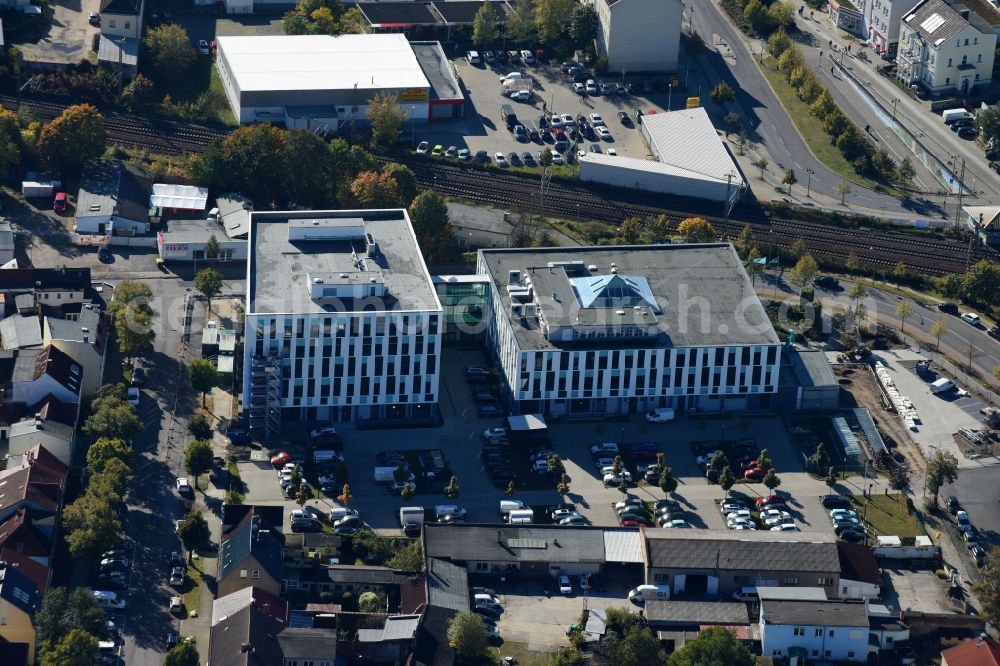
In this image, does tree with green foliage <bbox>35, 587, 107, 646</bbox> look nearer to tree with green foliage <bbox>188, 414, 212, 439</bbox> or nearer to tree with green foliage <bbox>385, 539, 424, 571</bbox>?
tree with green foliage <bbox>385, 539, 424, 571</bbox>

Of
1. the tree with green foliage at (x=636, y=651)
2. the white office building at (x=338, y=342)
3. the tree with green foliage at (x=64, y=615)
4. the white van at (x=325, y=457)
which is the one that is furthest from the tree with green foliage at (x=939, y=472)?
the tree with green foliage at (x=64, y=615)

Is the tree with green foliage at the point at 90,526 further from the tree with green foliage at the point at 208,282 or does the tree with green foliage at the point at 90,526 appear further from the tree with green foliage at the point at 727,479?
the tree with green foliage at the point at 727,479

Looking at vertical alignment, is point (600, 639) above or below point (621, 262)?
below

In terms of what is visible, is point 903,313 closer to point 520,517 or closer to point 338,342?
point 520,517

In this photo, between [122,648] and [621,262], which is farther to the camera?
[621,262]

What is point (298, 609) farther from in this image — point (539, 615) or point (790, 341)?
point (790, 341)

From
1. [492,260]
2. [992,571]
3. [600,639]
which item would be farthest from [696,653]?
[492,260]

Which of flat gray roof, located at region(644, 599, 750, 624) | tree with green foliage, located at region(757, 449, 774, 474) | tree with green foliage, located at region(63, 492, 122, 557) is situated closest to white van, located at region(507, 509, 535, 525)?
flat gray roof, located at region(644, 599, 750, 624)
